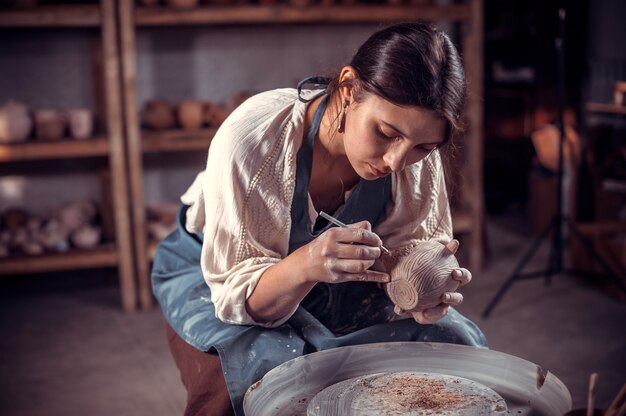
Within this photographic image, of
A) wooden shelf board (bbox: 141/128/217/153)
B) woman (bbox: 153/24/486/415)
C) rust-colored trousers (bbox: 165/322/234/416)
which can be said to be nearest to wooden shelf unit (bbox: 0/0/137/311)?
wooden shelf board (bbox: 141/128/217/153)

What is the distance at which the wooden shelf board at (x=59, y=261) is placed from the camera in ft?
10.5

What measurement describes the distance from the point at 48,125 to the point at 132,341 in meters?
0.97

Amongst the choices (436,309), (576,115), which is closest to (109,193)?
(436,309)

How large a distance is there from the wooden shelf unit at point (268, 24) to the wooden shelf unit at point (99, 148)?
4 cm

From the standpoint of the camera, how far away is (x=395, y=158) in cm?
132

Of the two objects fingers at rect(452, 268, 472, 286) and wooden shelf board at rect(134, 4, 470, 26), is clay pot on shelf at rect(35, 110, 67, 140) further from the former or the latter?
fingers at rect(452, 268, 472, 286)

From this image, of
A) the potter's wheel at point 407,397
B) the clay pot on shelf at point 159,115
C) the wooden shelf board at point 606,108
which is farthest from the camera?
the wooden shelf board at point 606,108

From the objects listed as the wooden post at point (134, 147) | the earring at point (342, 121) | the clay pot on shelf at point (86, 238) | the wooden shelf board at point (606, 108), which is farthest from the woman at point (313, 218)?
the wooden shelf board at point (606, 108)

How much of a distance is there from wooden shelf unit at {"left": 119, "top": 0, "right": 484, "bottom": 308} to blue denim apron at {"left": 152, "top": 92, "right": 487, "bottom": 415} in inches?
61.2

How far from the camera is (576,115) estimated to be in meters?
4.70

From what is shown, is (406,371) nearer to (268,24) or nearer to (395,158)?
(395,158)

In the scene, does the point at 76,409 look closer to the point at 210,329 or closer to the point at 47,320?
the point at 47,320

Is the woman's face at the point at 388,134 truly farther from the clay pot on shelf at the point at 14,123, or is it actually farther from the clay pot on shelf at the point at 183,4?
the clay pot on shelf at the point at 14,123

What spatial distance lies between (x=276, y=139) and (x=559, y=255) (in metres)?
2.32
